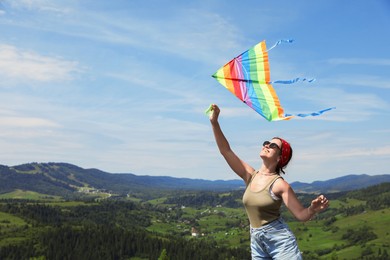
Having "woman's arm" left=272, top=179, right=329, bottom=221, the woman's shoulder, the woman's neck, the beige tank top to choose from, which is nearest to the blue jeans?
the beige tank top

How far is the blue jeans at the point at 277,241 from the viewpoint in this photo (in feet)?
23.0

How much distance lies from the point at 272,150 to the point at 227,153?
3.02ft

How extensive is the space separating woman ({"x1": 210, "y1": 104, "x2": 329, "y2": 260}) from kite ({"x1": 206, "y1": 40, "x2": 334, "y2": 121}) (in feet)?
2.18

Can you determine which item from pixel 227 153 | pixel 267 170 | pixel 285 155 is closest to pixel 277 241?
pixel 267 170

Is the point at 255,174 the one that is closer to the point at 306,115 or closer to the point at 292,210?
the point at 292,210

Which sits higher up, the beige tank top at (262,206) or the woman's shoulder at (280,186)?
the woman's shoulder at (280,186)

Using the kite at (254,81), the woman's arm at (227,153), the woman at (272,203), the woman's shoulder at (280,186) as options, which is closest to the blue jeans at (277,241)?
A: the woman at (272,203)

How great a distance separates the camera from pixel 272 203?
7.07 meters

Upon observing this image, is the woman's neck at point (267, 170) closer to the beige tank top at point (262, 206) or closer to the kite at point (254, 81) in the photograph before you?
the beige tank top at point (262, 206)

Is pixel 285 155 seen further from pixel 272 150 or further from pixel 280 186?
pixel 280 186

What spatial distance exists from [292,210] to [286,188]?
1.30 feet

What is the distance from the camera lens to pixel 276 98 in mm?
7914

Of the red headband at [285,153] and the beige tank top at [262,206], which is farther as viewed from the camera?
the red headband at [285,153]

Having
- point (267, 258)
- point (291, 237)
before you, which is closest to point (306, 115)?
point (291, 237)
